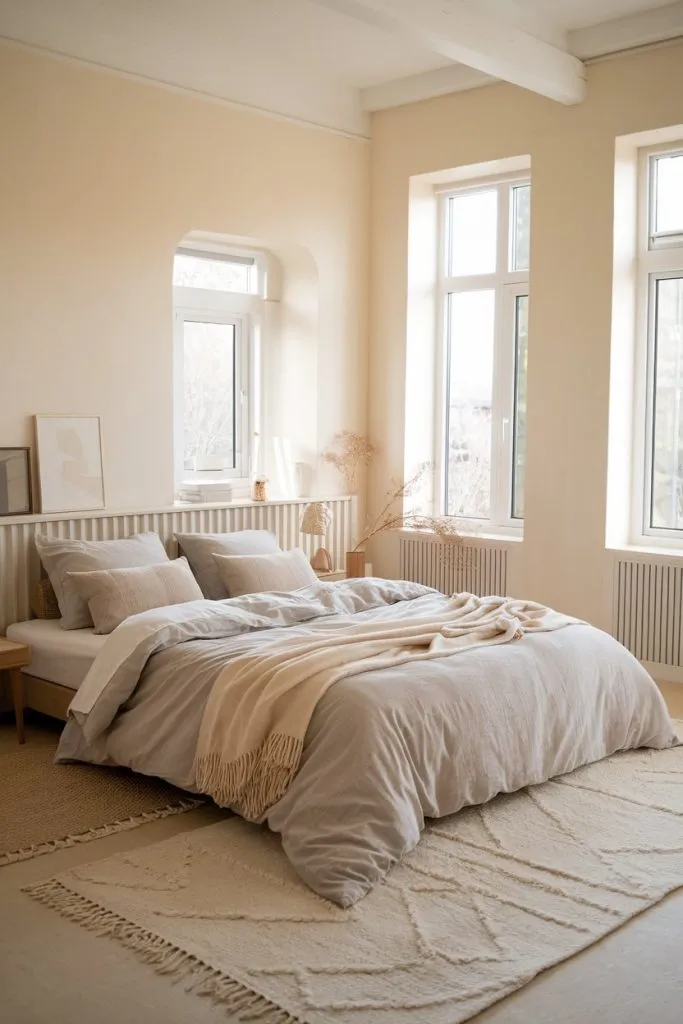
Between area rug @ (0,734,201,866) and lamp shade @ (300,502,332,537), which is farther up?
lamp shade @ (300,502,332,537)

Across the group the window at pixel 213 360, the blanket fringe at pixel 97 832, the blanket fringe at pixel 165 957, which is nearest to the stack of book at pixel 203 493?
the window at pixel 213 360

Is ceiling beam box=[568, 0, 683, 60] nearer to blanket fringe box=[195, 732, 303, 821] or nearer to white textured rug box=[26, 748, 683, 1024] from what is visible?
white textured rug box=[26, 748, 683, 1024]

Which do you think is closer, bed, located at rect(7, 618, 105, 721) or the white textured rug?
the white textured rug

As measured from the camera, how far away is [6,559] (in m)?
5.13

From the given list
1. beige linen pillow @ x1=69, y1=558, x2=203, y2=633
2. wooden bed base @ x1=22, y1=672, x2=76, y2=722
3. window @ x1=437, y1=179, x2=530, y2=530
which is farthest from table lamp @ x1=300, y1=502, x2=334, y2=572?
wooden bed base @ x1=22, y1=672, x2=76, y2=722

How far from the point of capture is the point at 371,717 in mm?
3570

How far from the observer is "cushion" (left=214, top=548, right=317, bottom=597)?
5336 millimetres

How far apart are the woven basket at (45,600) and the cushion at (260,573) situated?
0.82 m

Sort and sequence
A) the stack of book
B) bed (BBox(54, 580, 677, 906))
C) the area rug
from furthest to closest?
the stack of book → the area rug → bed (BBox(54, 580, 677, 906))

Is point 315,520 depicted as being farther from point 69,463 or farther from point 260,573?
point 69,463

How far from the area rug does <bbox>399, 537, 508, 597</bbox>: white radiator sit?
9.39 feet

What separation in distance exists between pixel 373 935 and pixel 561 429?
3.79m


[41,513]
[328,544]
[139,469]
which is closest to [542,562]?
[328,544]

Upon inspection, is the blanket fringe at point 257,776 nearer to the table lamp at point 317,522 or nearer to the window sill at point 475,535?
the table lamp at point 317,522
